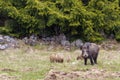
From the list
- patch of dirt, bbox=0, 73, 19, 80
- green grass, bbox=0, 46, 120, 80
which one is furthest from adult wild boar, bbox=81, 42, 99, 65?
patch of dirt, bbox=0, 73, 19, 80

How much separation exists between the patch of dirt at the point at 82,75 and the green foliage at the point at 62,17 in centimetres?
936

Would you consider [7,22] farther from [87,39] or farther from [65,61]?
[65,61]

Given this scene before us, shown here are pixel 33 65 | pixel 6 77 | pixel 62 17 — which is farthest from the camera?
pixel 62 17

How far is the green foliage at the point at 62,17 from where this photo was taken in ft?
74.9

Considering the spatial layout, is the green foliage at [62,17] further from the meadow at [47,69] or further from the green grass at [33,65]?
the meadow at [47,69]

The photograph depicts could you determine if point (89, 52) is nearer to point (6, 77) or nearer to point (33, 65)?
point (33, 65)

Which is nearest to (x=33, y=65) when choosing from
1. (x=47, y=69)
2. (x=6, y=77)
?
(x=47, y=69)

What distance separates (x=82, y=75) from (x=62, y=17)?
996cm

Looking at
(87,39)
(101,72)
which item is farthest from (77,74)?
(87,39)

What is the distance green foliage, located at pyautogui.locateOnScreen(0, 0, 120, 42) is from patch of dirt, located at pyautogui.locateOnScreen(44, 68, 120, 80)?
936 centimetres

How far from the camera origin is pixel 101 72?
13.5 meters

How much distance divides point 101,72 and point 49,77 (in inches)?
84.0

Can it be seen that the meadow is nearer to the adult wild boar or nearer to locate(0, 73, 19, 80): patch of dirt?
locate(0, 73, 19, 80): patch of dirt

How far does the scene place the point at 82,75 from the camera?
12867mm
